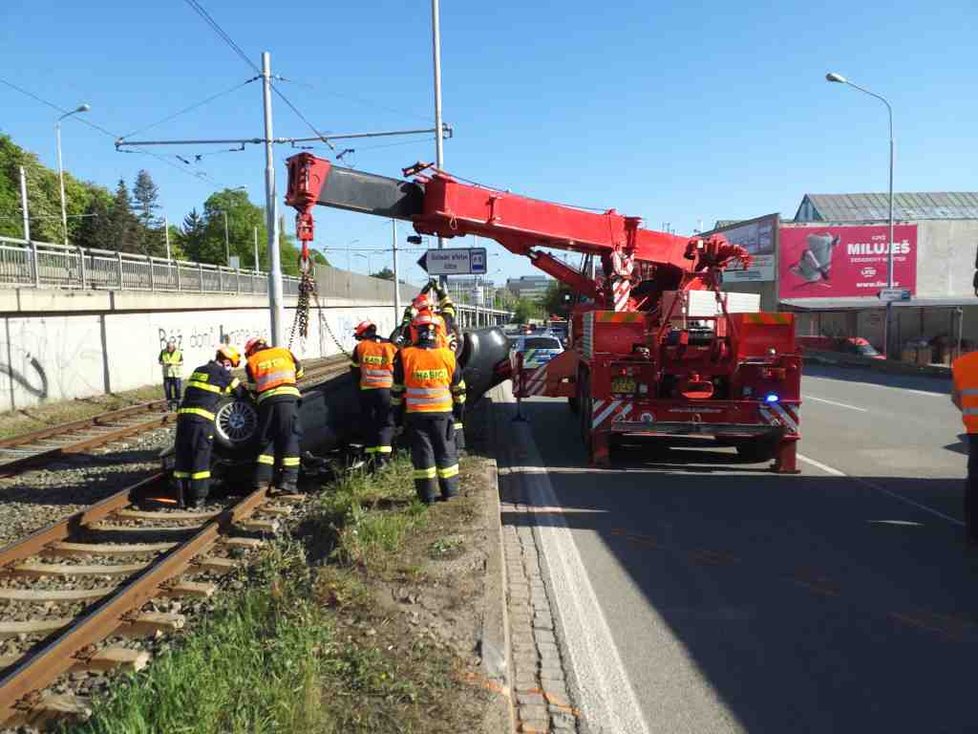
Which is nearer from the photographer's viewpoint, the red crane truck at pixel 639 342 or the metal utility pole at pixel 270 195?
the red crane truck at pixel 639 342

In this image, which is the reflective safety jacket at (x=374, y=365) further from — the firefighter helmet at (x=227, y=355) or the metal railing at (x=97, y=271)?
the metal railing at (x=97, y=271)

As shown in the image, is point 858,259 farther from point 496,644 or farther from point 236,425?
point 496,644

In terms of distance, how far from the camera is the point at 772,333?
9.30 m

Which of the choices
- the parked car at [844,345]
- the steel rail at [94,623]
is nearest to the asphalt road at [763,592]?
the steel rail at [94,623]

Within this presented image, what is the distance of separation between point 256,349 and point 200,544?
257cm

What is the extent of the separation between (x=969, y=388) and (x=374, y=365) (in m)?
5.43

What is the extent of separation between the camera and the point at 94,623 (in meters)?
4.53

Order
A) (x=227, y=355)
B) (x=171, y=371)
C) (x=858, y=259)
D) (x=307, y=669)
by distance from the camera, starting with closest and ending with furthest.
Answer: (x=307, y=669)
(x=227, y=355)
(x=171, y=371)
(x=858, y=259)

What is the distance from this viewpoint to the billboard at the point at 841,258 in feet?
148

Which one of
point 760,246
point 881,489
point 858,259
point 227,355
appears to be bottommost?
point 881,489

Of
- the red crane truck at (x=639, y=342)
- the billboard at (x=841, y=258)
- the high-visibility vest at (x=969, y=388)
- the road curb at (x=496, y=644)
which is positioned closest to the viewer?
the road curb at (x=496, y=644)

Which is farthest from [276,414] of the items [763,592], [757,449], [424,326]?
[757,449]

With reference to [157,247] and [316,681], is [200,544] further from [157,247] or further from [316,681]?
[157,247]

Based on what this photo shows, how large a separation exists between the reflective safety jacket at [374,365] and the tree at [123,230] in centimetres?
6574
